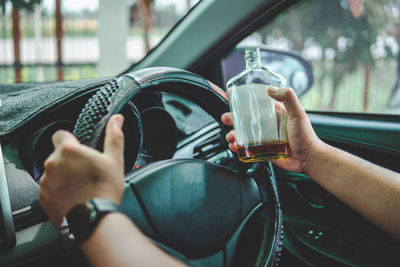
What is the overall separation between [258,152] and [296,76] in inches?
45.2

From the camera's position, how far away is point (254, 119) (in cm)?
100

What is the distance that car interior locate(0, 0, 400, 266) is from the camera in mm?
924

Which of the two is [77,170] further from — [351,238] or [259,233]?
[351,238]

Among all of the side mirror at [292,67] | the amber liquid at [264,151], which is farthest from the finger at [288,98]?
the side mirror at [292,67]

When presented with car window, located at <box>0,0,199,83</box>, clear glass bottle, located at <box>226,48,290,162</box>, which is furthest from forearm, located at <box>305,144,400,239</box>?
car window, located at <box>0,0,199,83</box>

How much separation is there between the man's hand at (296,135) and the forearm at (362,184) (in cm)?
3

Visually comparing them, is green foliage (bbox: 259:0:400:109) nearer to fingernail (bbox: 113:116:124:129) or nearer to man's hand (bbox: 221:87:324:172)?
man's hand (bbox: 221:87:324:172)

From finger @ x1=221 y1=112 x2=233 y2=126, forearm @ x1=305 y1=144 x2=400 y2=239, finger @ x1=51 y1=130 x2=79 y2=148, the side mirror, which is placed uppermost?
the side mirror

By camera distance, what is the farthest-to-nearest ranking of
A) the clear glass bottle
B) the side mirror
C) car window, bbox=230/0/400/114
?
1. car window, bbox=230/0/400/114
2. the side mirror
3. the clear glass bottle

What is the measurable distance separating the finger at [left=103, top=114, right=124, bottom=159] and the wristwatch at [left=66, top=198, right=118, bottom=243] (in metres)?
0.09

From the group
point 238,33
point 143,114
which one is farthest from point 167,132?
point 238,33

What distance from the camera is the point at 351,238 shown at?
1.44 meters

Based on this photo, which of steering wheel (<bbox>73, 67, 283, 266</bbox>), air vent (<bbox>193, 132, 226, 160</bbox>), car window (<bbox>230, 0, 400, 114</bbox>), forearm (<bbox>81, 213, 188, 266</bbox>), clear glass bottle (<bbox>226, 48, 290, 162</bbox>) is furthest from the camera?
car window (<bbox>230, 0, 400, 114</bbox>)

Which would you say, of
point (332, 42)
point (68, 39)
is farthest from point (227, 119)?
point (68, 39)
